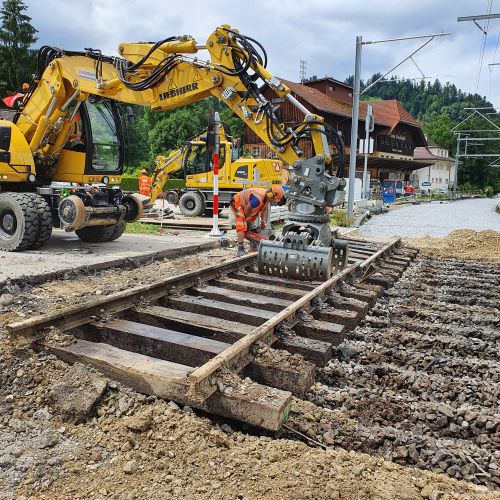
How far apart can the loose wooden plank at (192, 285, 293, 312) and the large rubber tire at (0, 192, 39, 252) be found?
421 centimetres

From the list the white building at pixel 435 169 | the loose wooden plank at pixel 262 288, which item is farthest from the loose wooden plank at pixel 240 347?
the white building at pixel 435 169

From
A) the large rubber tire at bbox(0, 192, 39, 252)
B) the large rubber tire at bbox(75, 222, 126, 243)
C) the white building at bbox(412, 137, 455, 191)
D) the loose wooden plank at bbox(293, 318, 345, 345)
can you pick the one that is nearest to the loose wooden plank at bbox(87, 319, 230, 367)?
the loose wooden plank at bbox(293, 318, 345, 345)

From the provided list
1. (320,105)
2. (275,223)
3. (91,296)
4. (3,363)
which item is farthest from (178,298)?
(320,105)

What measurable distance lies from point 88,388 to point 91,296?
2.72 metres

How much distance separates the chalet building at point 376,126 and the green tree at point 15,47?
17.9 m

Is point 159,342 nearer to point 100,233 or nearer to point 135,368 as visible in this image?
point 135,368

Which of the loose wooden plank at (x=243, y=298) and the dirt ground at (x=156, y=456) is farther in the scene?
the loose wooden plank at (x=243, y=298)

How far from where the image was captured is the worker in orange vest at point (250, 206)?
26.6 ft

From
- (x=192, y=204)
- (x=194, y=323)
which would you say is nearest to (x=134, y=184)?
(x=192, y=204)

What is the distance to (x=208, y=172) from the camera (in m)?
17.4

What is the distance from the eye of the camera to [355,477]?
2352 millimetres

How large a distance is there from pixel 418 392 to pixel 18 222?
23.6 feet

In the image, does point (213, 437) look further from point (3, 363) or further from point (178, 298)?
point (178, 298)

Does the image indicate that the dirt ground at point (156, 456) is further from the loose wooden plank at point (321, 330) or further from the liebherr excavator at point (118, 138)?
the liebherr excavator at point (118, 138)
